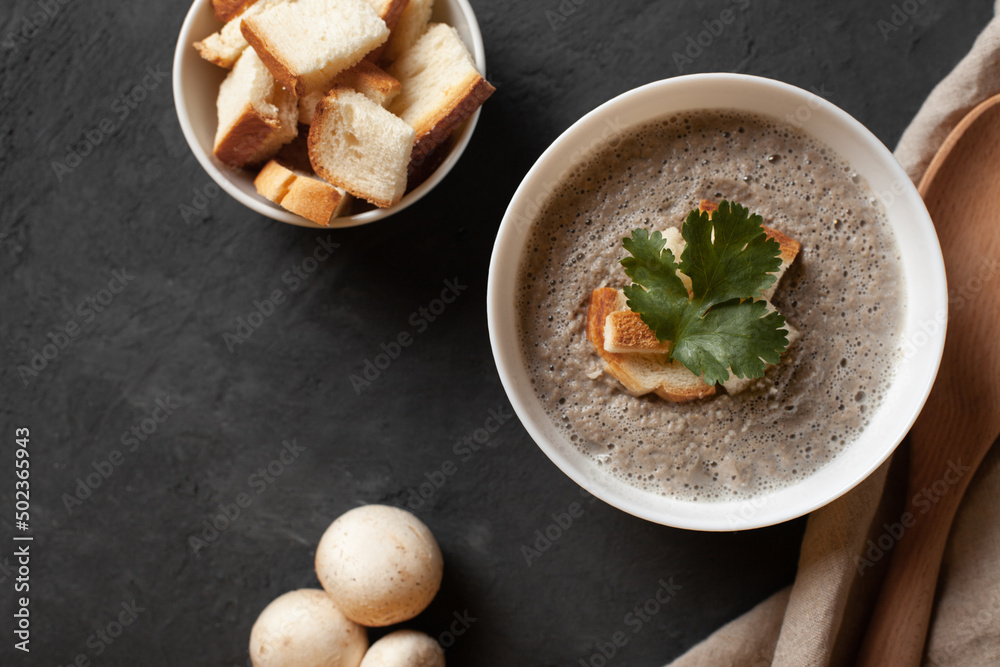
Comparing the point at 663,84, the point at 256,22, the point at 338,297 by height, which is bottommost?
the point at 338,297

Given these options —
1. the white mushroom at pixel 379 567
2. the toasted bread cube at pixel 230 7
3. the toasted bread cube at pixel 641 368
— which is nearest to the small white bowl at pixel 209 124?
the toasted bread cube at pixel 230 7

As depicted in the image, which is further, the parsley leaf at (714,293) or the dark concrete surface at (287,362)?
the dark concrete surface at (287,362)

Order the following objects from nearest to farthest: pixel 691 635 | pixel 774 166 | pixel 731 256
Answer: pixel 731 256
pixel 774 166
pixel 691 635

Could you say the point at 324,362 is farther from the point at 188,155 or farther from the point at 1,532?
the point at 1,532

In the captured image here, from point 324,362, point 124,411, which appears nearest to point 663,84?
point 324,362

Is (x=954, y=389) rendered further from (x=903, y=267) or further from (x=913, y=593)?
(x=913, y=593)

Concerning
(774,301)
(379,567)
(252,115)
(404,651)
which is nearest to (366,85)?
(252,115)

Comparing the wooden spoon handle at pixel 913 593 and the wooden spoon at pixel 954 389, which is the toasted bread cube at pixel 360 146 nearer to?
the wooden spoon at pixel 954 389
